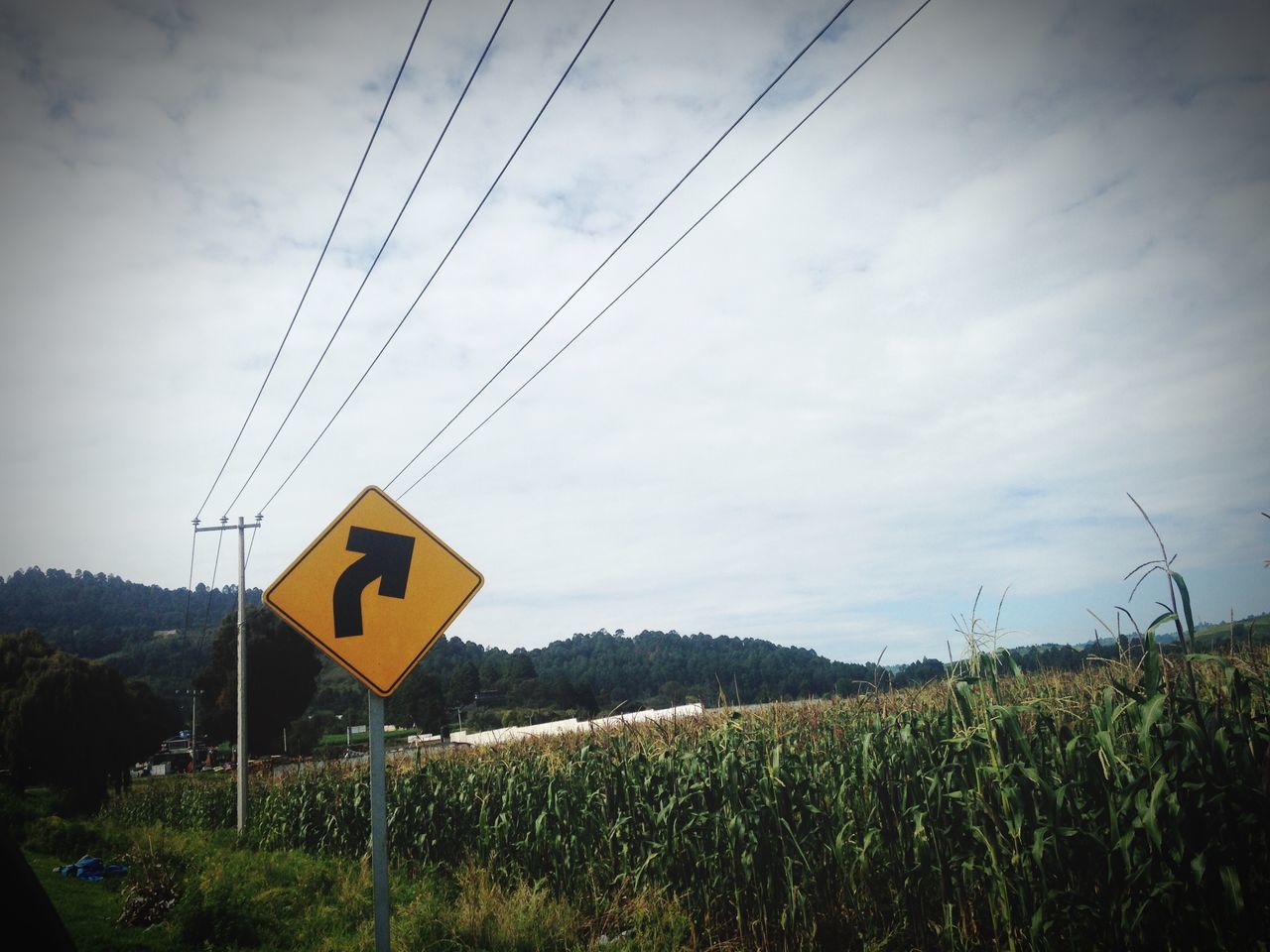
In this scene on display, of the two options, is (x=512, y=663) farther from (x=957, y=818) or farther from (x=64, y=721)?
(x=957, y=818)

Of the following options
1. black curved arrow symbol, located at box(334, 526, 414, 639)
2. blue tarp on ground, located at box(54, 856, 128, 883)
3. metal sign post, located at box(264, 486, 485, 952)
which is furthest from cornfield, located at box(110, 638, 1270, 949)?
blue tarp on ground, located at box(54, 856, 128, 883)

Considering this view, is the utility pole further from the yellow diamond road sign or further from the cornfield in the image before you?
the yellow diamond road sign

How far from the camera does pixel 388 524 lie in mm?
5051

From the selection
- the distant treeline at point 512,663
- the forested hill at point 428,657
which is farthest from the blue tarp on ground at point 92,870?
the forested hill at point 428,657

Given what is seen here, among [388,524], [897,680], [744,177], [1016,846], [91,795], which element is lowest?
[91,795]

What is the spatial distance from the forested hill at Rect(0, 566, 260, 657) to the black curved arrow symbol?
214ft

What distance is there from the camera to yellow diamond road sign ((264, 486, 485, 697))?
4570mm

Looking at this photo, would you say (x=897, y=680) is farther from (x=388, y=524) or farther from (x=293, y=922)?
(x=293, y=922)

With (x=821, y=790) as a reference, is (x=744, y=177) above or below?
above

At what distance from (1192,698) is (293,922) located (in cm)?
1001

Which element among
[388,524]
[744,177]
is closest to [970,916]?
[388,524]

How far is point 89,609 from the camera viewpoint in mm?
90750

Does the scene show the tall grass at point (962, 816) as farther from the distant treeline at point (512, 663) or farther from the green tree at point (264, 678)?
the green tree at point (264, 678)

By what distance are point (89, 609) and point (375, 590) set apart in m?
113
